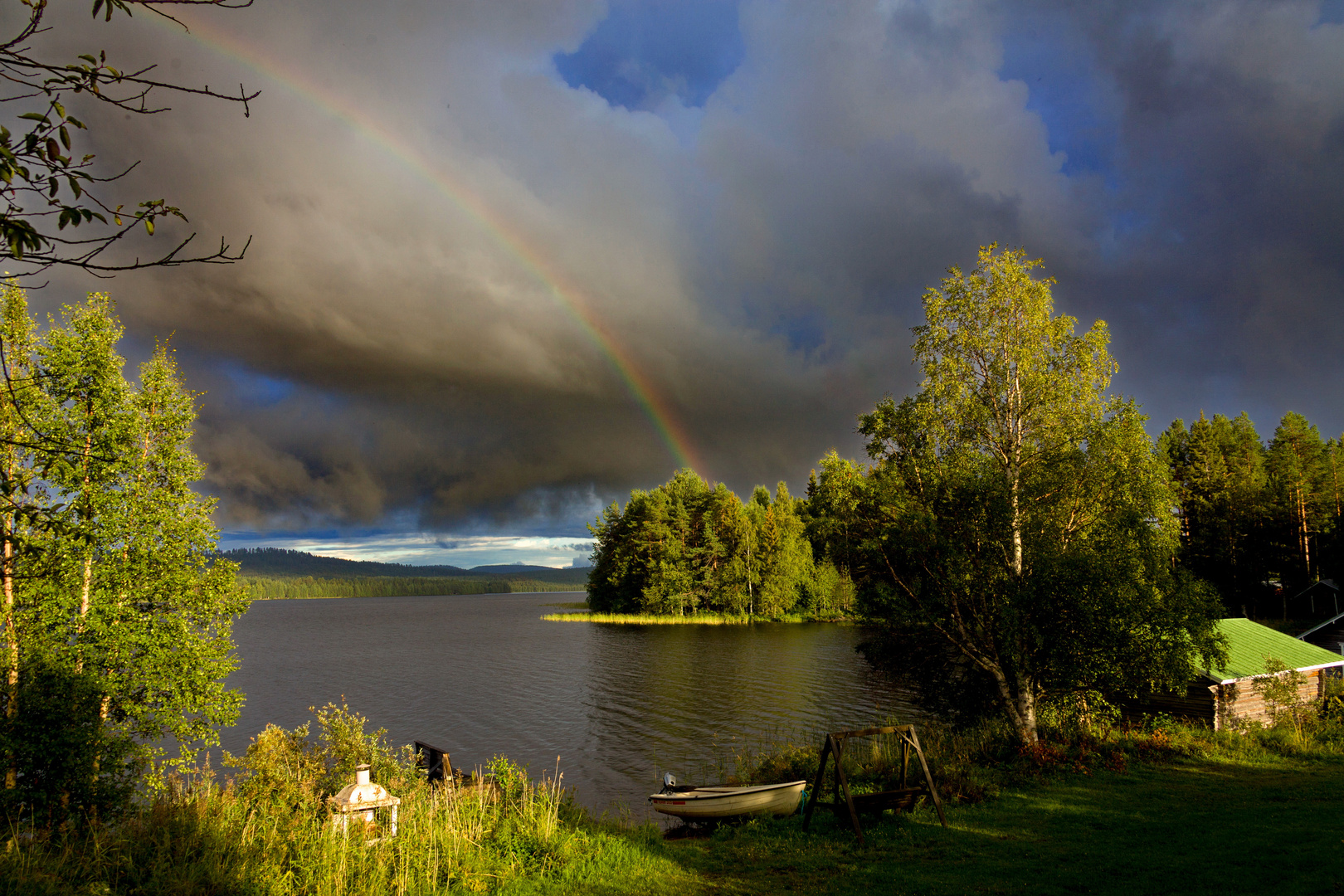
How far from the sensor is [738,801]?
15461mm

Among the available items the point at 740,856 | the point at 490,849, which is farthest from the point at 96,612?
the point at 740,856

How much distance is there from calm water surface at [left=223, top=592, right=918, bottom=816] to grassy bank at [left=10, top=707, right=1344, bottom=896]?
830 centimetres

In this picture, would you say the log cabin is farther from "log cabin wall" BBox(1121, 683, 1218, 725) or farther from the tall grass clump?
the tall grass clump

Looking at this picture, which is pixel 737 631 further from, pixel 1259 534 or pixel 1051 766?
pixel 1051 766

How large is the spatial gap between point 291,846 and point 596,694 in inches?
1220

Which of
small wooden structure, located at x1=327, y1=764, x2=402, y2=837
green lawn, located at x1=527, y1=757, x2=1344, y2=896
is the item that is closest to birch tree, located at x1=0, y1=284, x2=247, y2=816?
small wooden structure, located at x1=327, y1=764, x2=402, y2=837

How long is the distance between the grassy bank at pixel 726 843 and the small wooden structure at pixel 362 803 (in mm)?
301

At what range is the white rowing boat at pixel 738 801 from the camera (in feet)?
Result: 50.7

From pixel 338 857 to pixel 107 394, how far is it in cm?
1252

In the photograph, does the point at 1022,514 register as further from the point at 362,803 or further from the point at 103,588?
the point at 103,588

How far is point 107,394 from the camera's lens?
15.9m

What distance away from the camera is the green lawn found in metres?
10.1

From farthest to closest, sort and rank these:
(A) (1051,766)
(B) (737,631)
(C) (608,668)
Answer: (B) (737,631) → (C) (608,668) → (A) (1051,766)

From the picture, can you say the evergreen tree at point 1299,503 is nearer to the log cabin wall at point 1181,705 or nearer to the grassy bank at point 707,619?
the grassy bank at point 707,619
